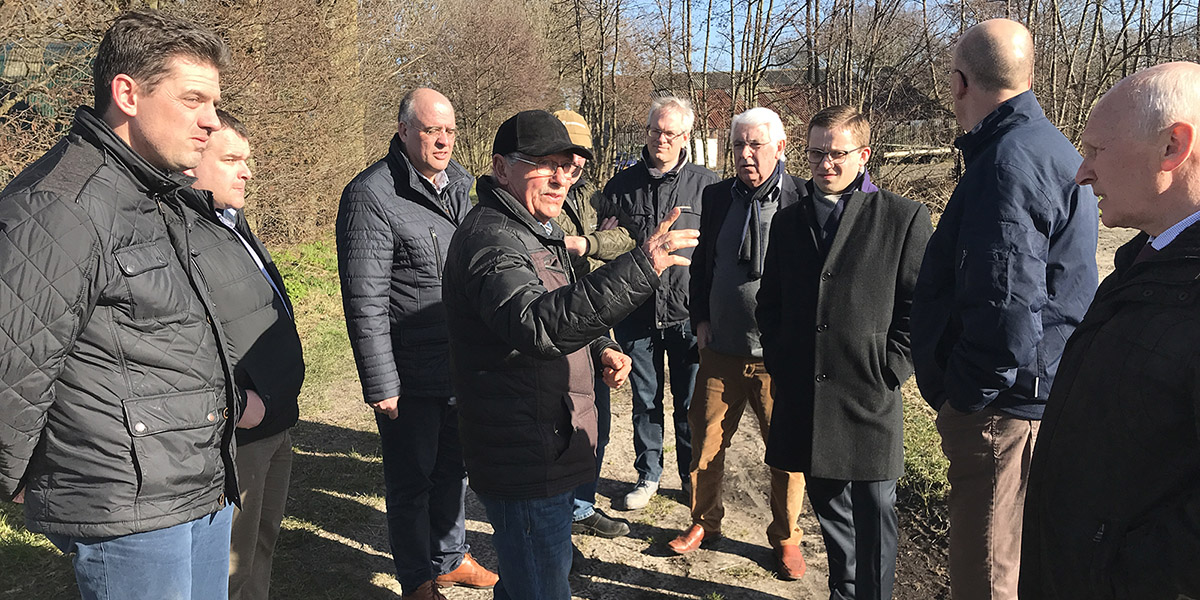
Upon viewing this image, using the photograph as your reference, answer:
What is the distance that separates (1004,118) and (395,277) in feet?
7.85

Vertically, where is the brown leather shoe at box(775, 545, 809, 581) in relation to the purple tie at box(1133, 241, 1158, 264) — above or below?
below

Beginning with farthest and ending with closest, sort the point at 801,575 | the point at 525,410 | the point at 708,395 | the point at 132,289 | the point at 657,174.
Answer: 1. the point at 657,174
2. the point at 708,395
3. the point at 801,575
4. the point at 525,410
5. the point at 132,289

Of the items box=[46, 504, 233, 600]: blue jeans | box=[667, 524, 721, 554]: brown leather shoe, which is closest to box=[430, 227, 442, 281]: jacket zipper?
box=[46, 504, 233, 600]: blue jeans

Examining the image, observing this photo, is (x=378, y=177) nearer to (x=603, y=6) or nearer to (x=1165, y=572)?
(x=1165, y=572)

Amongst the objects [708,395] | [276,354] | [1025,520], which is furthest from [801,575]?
[276,354]

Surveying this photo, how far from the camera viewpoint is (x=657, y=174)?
4.72 meters

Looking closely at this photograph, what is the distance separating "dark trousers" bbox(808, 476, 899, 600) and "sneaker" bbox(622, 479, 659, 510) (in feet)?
4.79

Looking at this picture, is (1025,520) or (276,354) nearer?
(1025,520)

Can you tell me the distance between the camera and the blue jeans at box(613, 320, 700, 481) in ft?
15.4

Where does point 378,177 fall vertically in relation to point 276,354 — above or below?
above

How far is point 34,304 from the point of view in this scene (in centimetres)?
164

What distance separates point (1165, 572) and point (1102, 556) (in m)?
0.13

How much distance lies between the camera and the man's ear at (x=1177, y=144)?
5.36ft

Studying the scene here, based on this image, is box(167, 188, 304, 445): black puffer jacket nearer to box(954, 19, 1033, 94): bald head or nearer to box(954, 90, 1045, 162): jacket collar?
box(954, 90, 1045, 162): jacket collar
